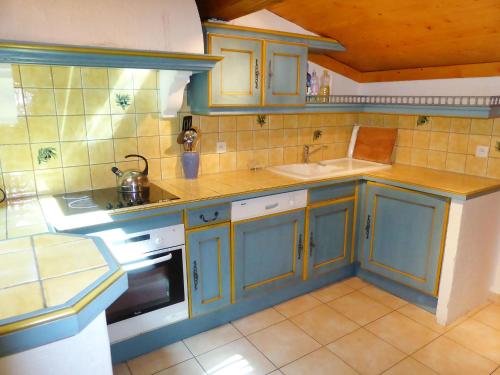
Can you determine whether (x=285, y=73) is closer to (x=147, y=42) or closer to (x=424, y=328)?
(x=147, y=42)

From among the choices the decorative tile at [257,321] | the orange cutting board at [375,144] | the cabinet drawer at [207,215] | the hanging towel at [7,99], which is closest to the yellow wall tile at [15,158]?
the hanging towel at [7,99]

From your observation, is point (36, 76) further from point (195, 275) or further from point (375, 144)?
point (375, 144)

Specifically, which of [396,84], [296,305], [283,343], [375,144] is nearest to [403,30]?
[396,84]

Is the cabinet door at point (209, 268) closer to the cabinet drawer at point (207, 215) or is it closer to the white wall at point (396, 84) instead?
the cabinet drawer at point (207, 215)

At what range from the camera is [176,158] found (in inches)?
94.5

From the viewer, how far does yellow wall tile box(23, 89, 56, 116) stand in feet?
6.20

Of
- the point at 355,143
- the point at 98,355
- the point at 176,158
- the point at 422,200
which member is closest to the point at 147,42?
the point at 176,158

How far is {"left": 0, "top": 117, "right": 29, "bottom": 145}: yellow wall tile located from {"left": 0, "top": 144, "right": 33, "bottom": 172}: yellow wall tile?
3 cm

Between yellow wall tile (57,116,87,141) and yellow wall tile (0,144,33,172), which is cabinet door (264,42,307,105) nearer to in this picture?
yellow wall tile (57,116,87,141)

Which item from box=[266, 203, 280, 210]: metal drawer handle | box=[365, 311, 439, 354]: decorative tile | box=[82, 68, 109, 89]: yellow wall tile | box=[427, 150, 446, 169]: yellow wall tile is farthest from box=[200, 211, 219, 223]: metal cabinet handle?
box=[427, 150, 446, 169]: yellow wall tile

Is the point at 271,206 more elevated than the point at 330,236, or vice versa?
the point at 271,206

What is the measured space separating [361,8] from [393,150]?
1.25 meters

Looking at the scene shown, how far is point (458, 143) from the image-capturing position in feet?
8.70

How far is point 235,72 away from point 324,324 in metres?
1.61
